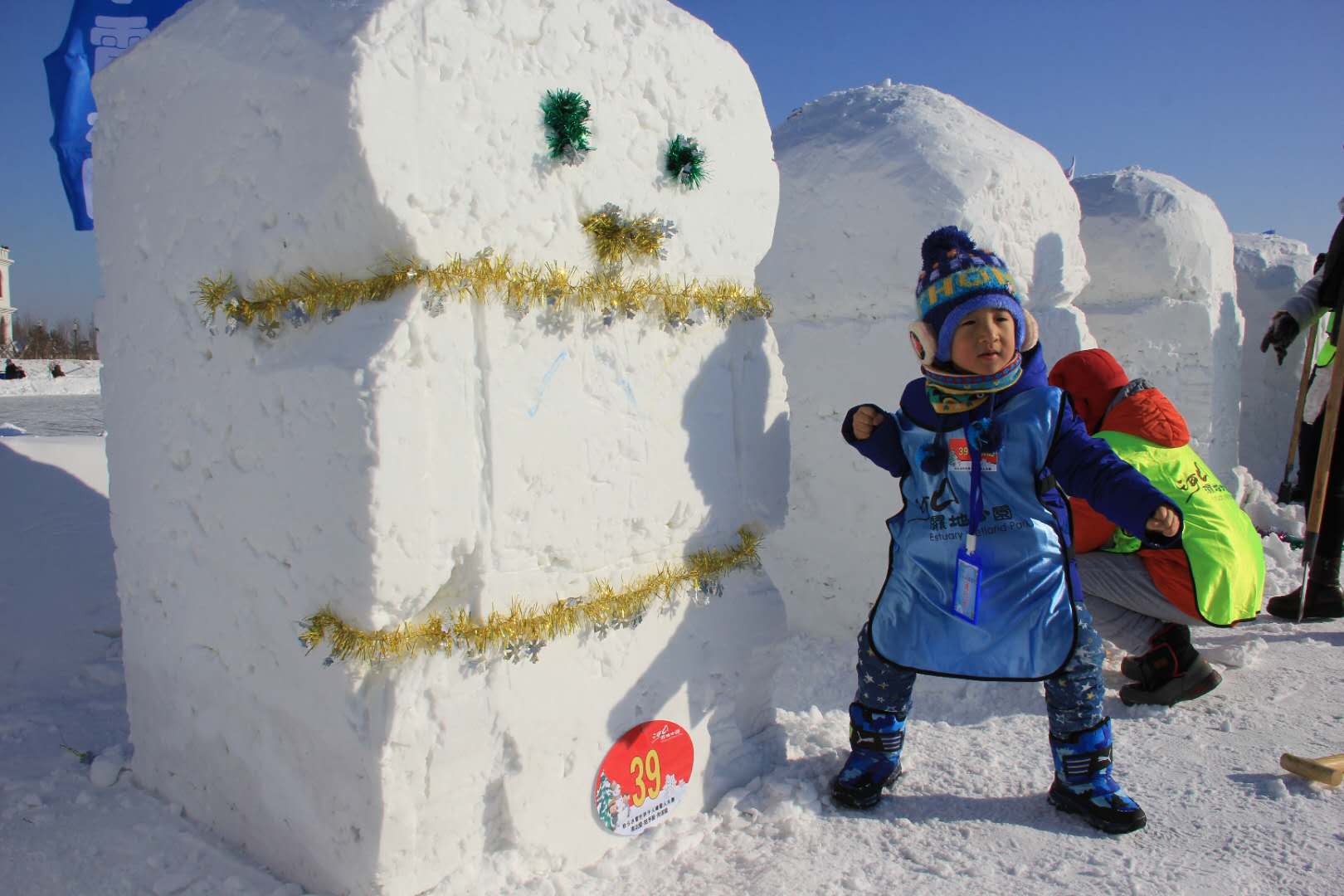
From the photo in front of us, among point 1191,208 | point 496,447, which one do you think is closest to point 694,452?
point 496,447

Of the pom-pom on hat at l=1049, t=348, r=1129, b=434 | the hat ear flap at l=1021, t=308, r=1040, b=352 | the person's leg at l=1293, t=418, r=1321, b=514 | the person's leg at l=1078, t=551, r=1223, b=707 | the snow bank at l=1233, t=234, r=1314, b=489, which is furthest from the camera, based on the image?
the snow bank at l=1233, t=234, r=1314, b=489

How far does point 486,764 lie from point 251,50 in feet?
4.85

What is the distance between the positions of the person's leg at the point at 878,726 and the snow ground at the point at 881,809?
80 mm

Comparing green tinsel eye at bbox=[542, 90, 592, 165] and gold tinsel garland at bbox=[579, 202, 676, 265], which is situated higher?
green tinsel eye at bbox=[542, 90, 592, 165]

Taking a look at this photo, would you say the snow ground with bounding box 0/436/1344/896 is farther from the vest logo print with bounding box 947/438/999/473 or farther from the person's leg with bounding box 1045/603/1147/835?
the vest logo print with bounding box 947/438/999/473

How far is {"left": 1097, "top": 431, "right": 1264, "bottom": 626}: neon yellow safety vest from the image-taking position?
2.67m

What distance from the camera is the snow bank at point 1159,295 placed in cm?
511

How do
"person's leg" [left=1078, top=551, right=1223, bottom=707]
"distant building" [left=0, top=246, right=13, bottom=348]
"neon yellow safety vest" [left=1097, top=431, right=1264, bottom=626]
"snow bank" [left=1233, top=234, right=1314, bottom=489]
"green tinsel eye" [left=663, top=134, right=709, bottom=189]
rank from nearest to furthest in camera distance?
"green tinsel eye" [left=663, top=134, right=709, bottom=189] < "neon yellow safety vest" [left=1097, top=431, right=1264, bottom=626] < "person's leg" [left=1078, top=551, right=1223, bottom=707] < "snow bank" [left=1233, top=234, right=1314, bottom=489] < "distant building" [left=0, top=246, right=13, bottom=348]

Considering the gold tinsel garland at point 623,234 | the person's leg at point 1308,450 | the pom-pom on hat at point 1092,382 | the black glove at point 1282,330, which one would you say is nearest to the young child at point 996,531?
the gold tinsel garland at point 623,234

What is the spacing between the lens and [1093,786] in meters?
2.16

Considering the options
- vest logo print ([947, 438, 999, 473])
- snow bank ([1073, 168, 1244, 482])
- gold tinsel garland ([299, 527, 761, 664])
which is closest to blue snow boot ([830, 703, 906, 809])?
gold tinsel garland ([299, 527, 761, 664])

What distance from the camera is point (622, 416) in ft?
6.63

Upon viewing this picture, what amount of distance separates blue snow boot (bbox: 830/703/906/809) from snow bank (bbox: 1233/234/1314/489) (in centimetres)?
620

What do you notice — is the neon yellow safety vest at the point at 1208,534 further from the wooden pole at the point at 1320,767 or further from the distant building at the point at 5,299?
the distant building at the point at 5,299
